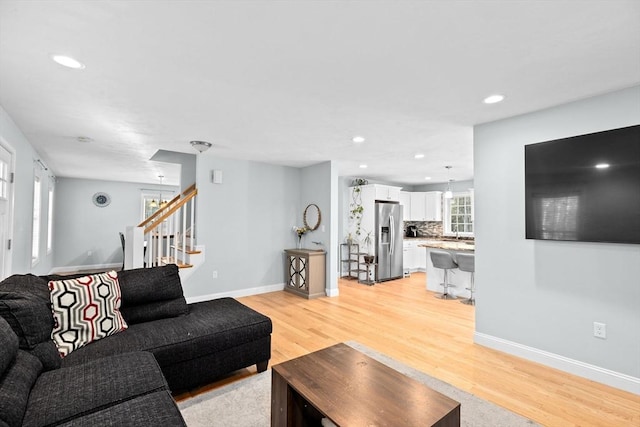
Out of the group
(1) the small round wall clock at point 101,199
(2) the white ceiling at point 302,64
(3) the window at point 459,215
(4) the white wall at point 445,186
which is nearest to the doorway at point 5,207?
(2) the white ceiling at point 302,64

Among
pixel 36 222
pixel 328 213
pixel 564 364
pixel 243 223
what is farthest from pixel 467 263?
pixel 36 222

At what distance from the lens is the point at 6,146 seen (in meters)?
3.01

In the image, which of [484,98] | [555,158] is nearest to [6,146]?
[484,98]

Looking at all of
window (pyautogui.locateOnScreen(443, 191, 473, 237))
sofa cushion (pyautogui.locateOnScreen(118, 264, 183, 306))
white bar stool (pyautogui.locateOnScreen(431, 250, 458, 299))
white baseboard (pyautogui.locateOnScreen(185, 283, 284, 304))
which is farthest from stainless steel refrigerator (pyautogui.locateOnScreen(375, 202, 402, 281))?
sofa cushion (pyautogui.locateOnScreen(118, 264, 183, 306))

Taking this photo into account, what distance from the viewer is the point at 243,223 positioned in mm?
5340

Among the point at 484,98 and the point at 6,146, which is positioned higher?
the point at 484,98

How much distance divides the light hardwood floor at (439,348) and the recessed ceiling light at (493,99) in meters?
2.38

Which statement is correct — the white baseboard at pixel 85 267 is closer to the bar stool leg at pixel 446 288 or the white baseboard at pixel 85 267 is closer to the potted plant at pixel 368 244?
the potted plant at pixel 368 244

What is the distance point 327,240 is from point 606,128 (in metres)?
3.87

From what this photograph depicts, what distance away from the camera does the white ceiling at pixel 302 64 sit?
1.53 meters

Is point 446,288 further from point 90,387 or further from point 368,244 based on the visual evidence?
point 90,387

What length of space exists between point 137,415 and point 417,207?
7840mm

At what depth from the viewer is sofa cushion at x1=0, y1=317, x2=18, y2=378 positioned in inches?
52.0

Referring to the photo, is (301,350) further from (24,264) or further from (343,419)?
(24,264)
